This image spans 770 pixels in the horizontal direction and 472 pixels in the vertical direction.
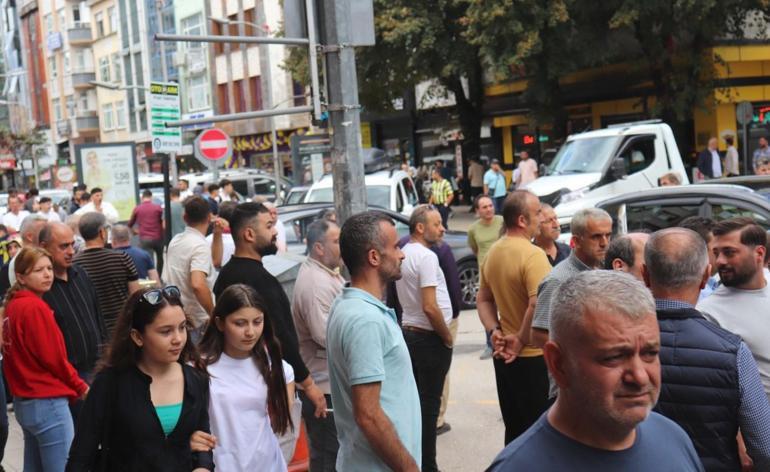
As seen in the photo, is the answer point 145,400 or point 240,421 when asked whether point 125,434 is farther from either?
point 240,421

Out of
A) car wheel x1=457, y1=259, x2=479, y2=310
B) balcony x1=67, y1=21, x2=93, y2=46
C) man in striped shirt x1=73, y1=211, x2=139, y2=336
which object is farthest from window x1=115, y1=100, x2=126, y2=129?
man in striped shirt x1=73, y1=211, x2=139, y2=336

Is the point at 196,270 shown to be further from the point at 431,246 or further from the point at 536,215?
the point at 536,215

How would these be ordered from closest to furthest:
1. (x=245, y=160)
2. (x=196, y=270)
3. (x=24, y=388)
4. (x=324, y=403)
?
(x=324, y=403), (x=24, y=388), (x=196, y=270), (x=245, y=160)

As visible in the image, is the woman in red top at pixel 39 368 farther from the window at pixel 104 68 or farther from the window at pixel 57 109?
the window at pixel 57 109

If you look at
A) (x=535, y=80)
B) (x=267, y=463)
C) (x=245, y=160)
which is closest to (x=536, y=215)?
(x=267, y=463)

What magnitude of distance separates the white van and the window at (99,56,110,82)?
170 ft

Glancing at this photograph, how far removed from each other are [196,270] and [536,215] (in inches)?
105

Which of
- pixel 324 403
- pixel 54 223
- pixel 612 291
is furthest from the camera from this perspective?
pixel 54 223

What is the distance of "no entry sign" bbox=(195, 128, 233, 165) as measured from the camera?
20.1 meters

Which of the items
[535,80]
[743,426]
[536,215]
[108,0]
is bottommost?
[743,426]

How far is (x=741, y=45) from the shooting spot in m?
29.0

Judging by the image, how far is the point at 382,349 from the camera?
401 centimetres

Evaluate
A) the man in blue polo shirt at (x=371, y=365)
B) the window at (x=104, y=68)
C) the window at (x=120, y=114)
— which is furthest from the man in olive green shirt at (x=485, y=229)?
the window at (x=104, y=68)

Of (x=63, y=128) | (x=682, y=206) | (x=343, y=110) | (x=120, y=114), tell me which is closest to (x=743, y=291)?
(x=343, y=110)
